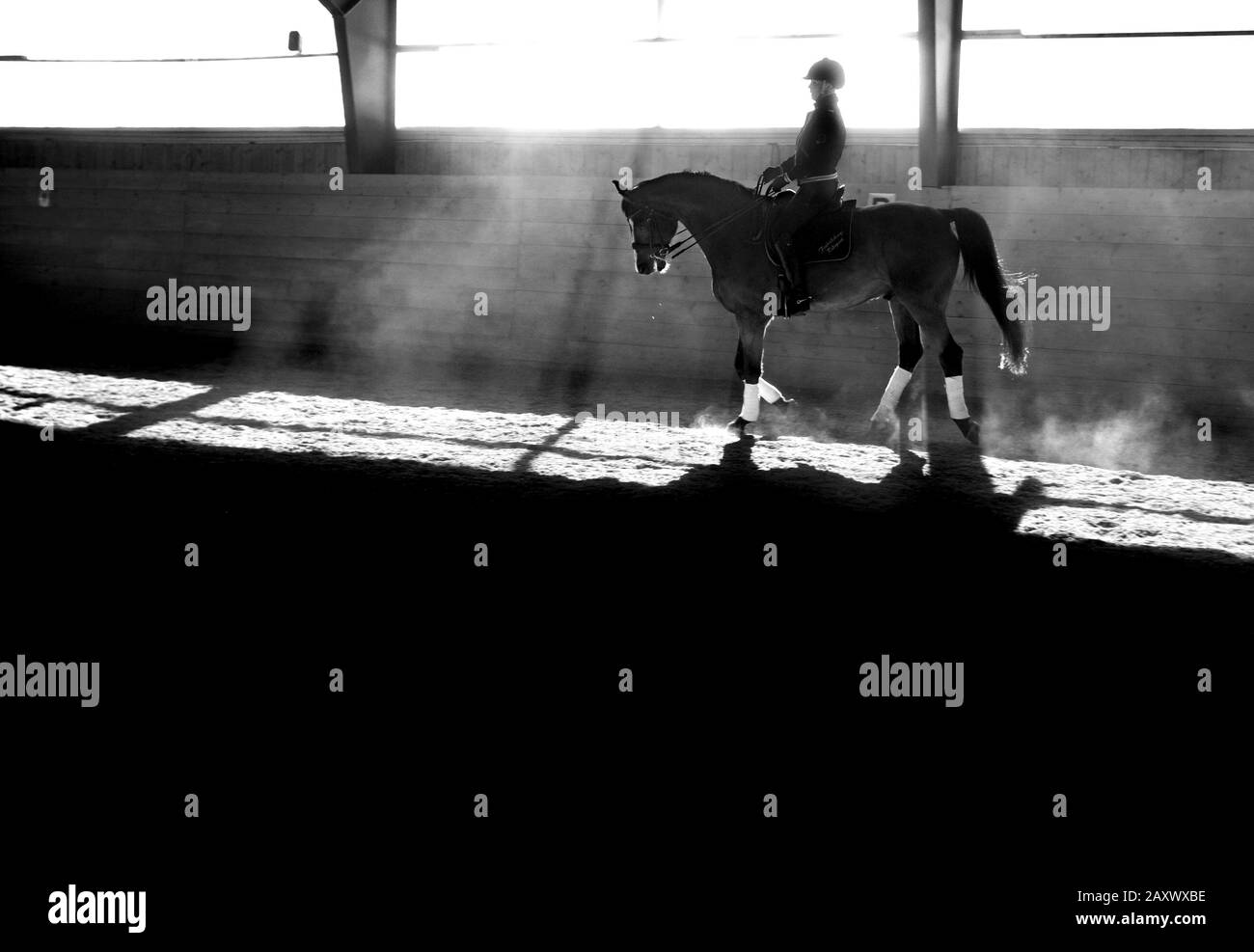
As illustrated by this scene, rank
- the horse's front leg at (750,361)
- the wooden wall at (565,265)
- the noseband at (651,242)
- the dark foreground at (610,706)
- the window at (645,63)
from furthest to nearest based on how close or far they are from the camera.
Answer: the window at (645,63) < the wooden wall at (565,265) < the noseband at (651,242) < the horse's front leg at (750,361) < the dark foreground at (610,706)

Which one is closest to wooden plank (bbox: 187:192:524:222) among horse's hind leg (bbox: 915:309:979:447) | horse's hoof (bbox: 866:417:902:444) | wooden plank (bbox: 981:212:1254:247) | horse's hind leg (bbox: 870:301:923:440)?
wooden plank (bbox: 981:212:1254:247)

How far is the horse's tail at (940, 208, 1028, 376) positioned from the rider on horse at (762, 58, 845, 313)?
0.90 metres

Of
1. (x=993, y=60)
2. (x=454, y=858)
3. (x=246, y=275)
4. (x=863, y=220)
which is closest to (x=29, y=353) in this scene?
(x=246, y=275)

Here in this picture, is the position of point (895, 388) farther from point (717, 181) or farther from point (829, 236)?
point (717, 181)

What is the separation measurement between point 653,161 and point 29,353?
6.55 meters

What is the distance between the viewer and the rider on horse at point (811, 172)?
756 cm

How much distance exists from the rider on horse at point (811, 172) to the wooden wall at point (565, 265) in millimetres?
2813

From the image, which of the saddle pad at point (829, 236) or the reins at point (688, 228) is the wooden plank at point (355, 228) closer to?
the reins at point (688, 228)

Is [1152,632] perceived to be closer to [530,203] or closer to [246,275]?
[530,203]

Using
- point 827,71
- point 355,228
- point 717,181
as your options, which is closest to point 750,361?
point 717,181

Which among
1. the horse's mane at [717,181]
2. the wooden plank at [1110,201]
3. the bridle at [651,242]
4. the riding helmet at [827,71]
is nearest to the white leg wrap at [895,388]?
the horse's mane at [717,181]

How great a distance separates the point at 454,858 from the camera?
302cm

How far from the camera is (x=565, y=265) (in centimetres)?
1171
